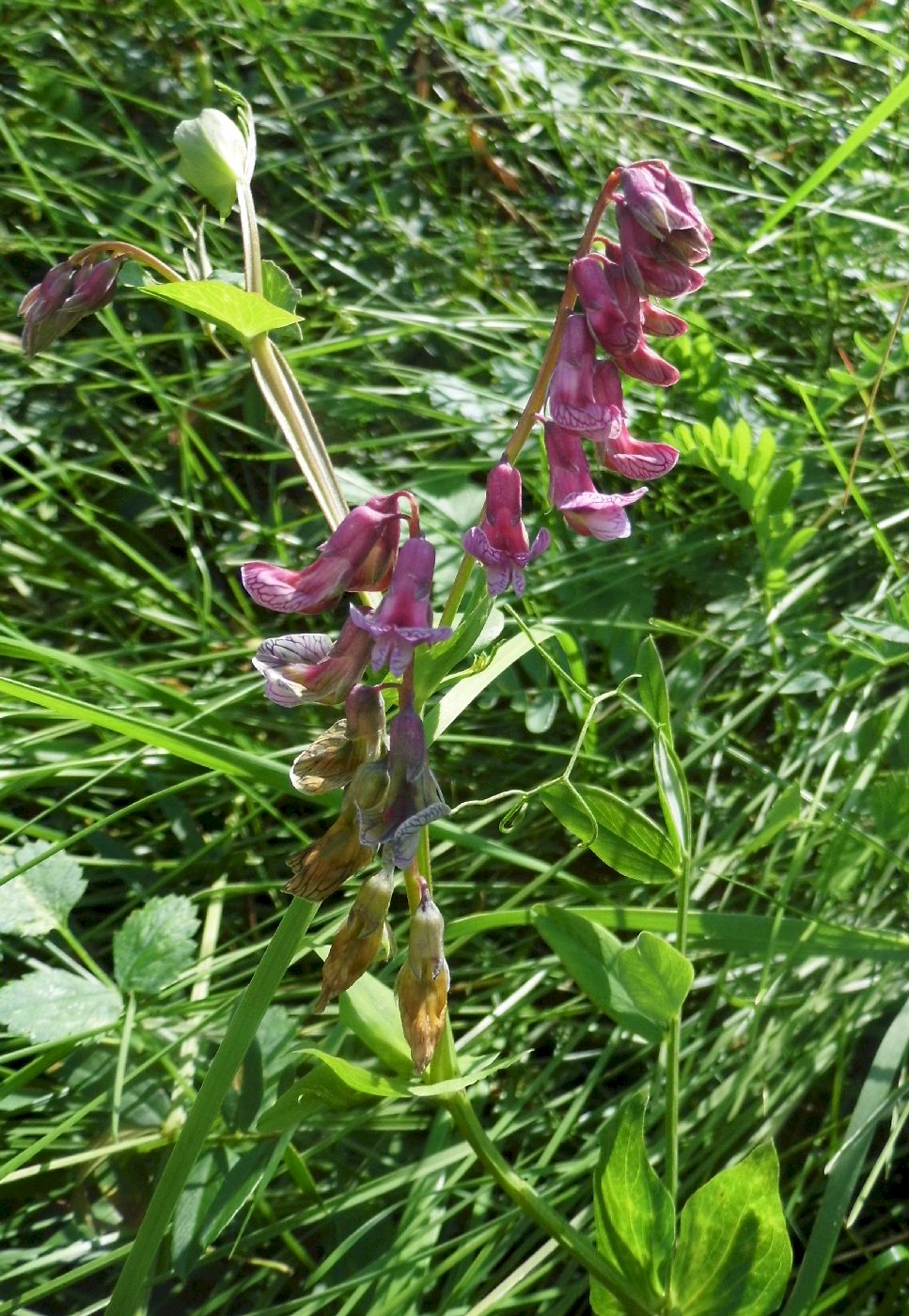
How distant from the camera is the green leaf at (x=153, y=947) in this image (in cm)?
138

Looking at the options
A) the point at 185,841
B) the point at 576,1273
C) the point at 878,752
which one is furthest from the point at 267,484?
the point at 576,1273

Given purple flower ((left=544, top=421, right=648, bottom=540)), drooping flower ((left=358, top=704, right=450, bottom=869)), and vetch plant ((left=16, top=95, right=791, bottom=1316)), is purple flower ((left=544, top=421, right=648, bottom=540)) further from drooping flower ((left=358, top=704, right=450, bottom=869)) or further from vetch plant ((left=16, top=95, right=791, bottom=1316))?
drooping flower ((left=358, top=704, right=450, bottom=869))

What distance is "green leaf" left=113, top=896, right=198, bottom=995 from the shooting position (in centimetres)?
138

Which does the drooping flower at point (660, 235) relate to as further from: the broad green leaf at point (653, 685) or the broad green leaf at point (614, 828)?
the broad green leaf at point (614, 828)

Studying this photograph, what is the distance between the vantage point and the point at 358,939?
104 cm

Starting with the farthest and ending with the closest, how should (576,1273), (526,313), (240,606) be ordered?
1. (526,313)
2. (240,606)
3. (576,1273)

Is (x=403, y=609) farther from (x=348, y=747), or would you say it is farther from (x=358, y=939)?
(x=358, y=939)

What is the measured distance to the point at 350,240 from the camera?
2.32 m

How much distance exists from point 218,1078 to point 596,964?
39cm

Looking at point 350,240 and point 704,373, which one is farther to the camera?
point 350,240

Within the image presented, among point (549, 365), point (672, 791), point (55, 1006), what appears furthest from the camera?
point (55, 1006)

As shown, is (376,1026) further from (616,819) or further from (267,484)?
(267,484)

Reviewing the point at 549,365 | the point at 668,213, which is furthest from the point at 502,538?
the point at 668,213

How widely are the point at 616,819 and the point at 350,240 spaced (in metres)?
1.56
